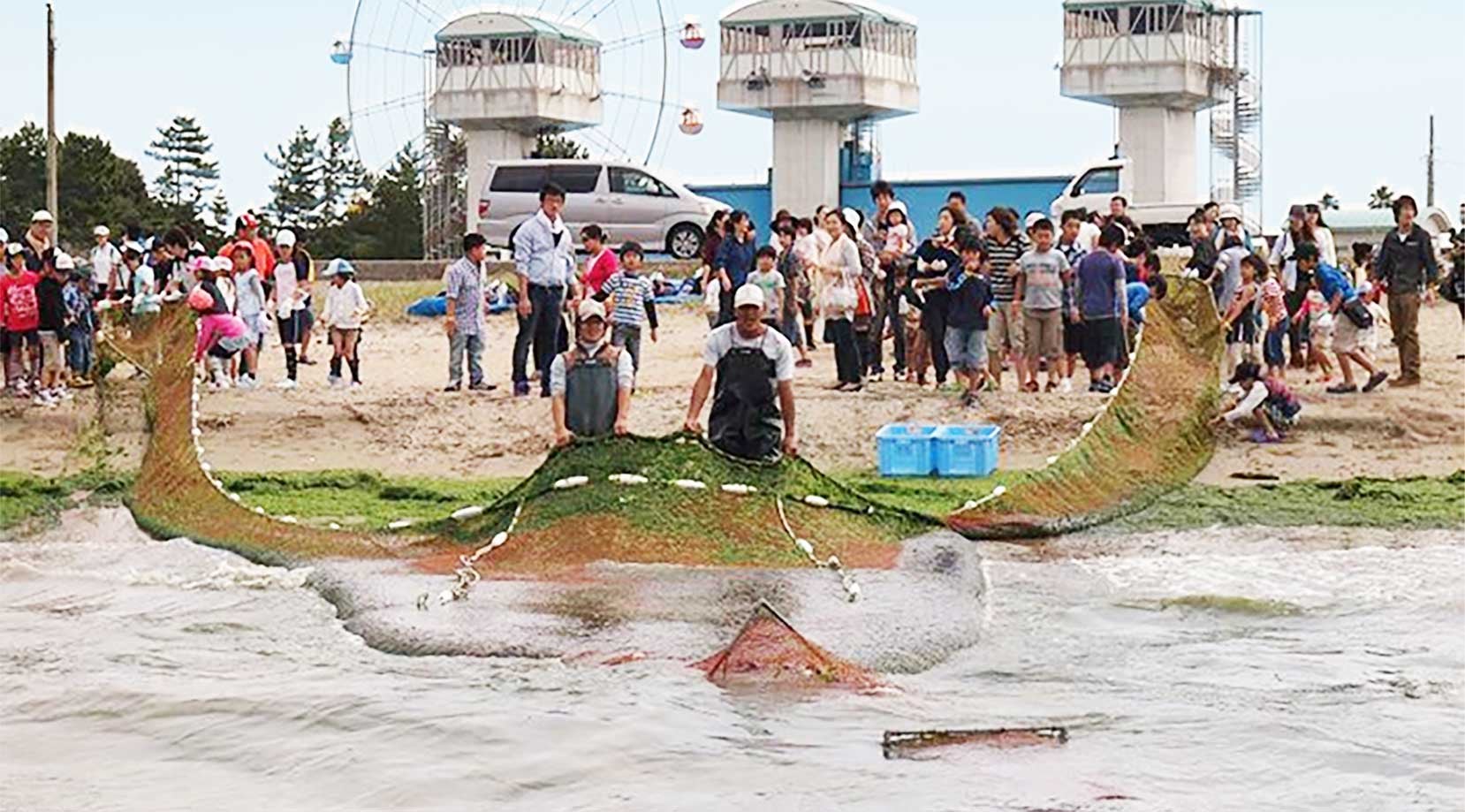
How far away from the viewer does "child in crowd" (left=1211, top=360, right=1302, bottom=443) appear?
61.7 ft

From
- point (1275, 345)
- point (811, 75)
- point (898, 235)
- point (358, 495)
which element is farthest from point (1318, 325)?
point (811, 75)

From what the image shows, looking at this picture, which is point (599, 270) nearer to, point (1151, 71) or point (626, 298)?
point (626, 298)

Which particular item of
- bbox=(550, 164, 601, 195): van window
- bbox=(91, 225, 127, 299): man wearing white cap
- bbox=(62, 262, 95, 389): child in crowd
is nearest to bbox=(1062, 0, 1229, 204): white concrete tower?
bbox=(550, 164, 601, 195): van window

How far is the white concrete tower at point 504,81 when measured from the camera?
67938 millimetres

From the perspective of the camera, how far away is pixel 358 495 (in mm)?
17609

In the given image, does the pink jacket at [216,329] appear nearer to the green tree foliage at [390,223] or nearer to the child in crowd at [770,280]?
the child in crowd at [770,280]

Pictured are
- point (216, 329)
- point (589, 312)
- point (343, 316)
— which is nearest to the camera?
point (589, 312)

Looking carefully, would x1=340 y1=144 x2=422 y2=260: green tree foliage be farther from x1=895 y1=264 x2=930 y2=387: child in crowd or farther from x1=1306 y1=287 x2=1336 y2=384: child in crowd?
x1=1306 y1=287 x2=1336 y2=384: child in crowd

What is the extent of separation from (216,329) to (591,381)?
7062mm

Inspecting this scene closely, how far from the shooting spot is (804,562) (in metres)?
13.1

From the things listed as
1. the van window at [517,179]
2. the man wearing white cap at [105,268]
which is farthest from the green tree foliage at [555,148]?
the man wearing white cap at [105,268]

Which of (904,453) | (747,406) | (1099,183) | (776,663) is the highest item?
(1099,183)

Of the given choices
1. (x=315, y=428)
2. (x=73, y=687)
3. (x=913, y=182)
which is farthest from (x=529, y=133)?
(x=73, y=687)

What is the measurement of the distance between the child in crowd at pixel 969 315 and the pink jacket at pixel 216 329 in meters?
6.75
